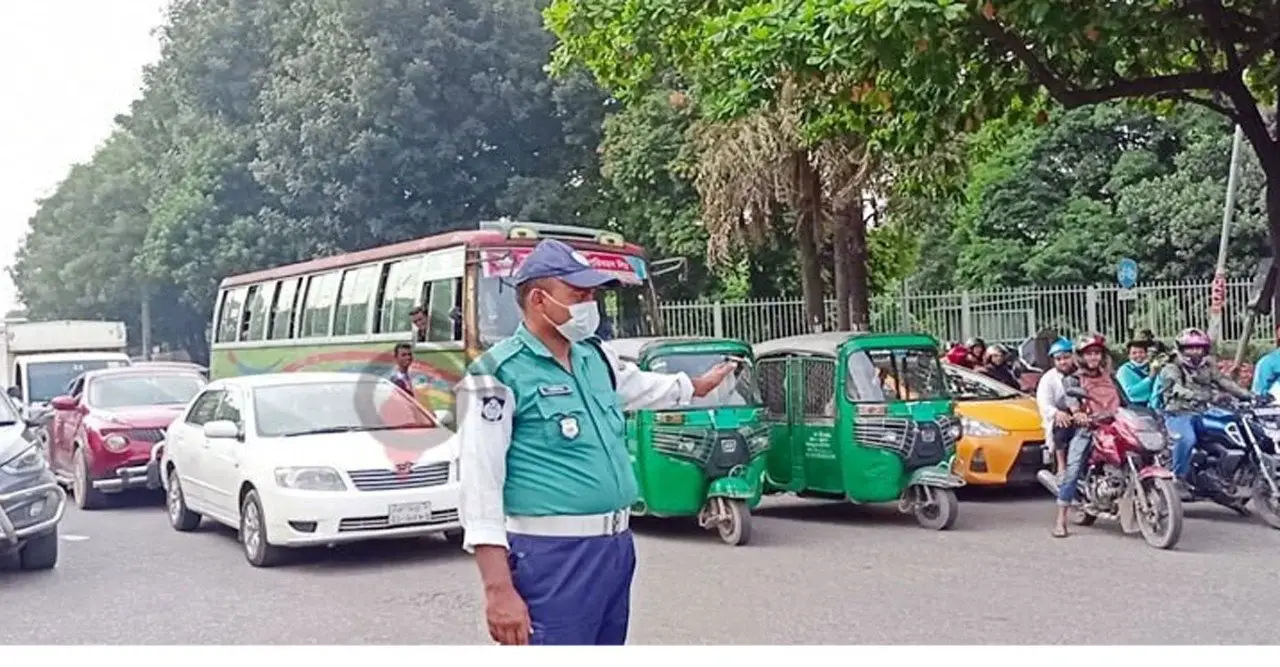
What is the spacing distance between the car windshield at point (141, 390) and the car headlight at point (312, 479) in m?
5.54

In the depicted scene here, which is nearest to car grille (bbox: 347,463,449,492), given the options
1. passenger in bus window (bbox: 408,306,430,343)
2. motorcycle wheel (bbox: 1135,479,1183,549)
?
motorcycle wheel (bbox: 1135,479,1183,549)

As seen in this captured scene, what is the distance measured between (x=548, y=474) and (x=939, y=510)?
23.6ft

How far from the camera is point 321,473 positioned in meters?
9.56

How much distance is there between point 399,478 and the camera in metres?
9.64

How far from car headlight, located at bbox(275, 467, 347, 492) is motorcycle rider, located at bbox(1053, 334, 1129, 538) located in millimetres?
5131

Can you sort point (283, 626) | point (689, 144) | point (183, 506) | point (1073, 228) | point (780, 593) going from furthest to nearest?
point (1073, 228) < point (689, 144) < point (183, 506) < point (780, 593) < point (283, 626)

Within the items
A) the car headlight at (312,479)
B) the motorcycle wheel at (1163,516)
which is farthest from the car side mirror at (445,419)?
the motorcycle wheel at (1163,516)

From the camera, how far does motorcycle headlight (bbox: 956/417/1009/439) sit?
40.1ft

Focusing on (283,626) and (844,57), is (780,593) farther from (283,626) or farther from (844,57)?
(844,57)

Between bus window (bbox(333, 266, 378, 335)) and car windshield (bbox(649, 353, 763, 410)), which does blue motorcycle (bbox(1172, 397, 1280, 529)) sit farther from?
bus window (bbox(333, 266, 378, 335))

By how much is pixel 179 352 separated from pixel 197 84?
36.1 ft

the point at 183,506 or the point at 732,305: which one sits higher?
the point at 732,305

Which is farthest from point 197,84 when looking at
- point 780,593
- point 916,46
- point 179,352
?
point 780,593

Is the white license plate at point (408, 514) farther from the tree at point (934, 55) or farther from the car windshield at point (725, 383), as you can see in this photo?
the tree at point (934, 55)
